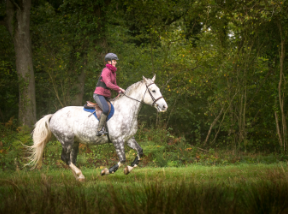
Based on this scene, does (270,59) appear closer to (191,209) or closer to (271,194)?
(271,194)

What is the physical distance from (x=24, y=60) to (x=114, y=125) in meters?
7.80

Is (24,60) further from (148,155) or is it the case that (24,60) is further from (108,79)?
(108,79)

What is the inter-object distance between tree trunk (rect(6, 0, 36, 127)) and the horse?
5.48 m

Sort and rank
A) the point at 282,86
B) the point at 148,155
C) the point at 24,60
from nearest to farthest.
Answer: the point at 148,155, the point at 282,86, the point at 24,60

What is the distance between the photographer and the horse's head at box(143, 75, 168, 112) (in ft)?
21.1

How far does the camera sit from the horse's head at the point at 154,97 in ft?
21.1

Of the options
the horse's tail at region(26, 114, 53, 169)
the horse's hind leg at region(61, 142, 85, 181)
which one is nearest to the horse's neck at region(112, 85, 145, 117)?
the horse's hind leg at region(61, 142, 85, 181)

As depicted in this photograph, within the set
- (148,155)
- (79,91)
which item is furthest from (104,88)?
(79,91)

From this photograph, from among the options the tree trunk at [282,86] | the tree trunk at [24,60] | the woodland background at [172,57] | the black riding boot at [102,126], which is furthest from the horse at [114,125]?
the tree trunk at [282,86]

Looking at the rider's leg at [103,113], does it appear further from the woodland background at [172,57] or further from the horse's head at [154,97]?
the woodland background at [172,57]

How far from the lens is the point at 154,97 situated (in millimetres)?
6555

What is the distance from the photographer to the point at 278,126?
36.8 ft

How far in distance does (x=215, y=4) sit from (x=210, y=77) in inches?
122

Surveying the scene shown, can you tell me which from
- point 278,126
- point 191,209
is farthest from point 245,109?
point 191,209
